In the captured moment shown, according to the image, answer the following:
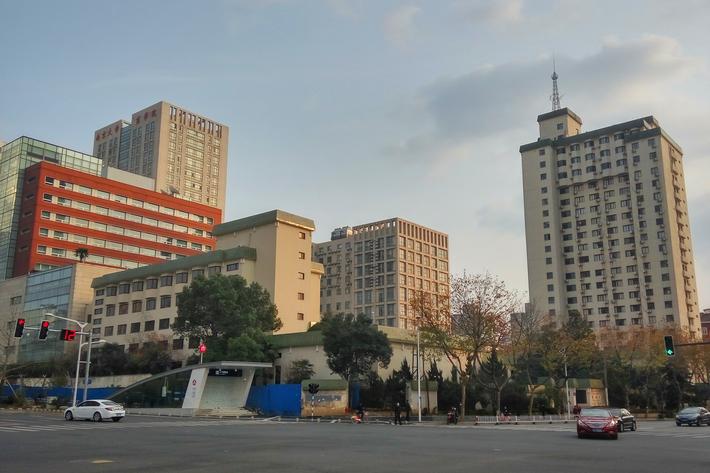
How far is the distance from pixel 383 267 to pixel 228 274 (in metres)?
70.9

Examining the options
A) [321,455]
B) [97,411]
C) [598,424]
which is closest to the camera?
[321,455]

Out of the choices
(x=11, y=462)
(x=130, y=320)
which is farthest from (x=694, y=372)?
(x=11, y=462)

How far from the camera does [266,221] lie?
2992 inches

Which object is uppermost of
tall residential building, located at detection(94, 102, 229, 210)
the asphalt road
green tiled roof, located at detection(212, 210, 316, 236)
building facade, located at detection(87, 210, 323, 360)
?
tall residential building, located at detection(94, 102, 229, 210)

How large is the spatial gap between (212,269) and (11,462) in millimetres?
63832

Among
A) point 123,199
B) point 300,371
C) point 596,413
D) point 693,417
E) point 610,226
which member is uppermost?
point 123,199

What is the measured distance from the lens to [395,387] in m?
53.1

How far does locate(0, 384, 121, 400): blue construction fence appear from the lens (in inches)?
2460

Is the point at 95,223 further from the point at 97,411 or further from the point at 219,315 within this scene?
the point at 97,411

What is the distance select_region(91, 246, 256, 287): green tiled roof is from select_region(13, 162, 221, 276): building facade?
699 inches

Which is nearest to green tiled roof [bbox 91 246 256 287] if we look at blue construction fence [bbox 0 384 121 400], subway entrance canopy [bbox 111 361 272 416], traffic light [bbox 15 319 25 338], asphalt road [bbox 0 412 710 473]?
blue construction fence [bbox 0 384 121 400]

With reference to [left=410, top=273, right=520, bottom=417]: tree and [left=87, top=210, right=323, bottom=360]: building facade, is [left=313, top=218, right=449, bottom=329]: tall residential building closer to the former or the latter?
[left=87, top=210, right=323, bottom=360]: building facade

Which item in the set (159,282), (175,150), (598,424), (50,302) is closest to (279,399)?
(598,424)

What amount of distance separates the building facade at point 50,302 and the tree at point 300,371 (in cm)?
4018
